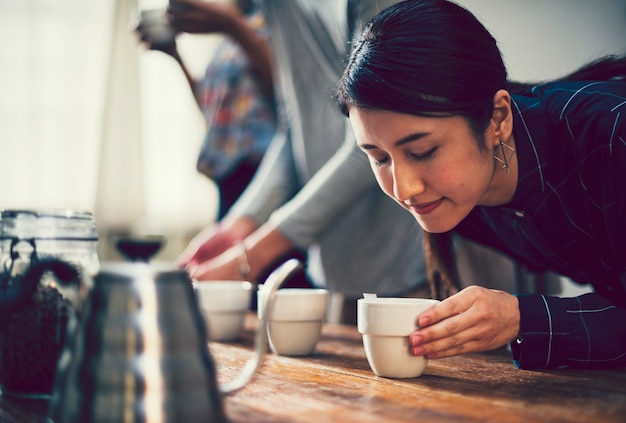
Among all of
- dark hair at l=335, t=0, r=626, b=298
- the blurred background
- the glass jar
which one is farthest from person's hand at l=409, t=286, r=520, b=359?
the blurred background

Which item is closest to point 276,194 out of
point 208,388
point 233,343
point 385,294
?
point 385,294

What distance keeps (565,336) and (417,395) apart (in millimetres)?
356

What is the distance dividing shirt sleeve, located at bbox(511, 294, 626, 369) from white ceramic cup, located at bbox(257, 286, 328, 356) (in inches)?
13.3

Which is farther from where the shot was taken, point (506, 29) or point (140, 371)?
point (506, 29)

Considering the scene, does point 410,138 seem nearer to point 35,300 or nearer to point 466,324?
point 466,324

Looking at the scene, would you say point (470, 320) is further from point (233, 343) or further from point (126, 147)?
point (126, 147)

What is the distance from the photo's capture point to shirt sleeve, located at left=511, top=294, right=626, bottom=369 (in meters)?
0.96

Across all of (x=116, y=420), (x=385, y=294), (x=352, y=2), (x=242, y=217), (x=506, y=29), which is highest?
(x=506, y=29)

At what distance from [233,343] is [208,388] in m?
0.62

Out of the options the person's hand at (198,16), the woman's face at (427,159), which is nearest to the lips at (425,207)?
the woman's face at (427,159)

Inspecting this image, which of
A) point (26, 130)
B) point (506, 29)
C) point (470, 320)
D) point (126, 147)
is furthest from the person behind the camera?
point (126, 147)

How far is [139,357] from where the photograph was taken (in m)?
0.59

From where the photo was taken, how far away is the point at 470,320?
0.92m

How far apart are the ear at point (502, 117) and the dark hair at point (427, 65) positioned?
2cm
